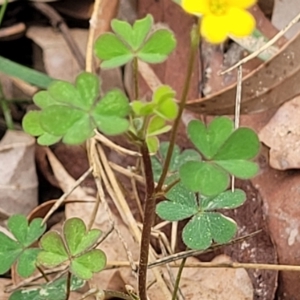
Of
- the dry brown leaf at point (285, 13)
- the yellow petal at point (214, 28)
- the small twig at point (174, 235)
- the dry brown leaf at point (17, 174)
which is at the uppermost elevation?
the yellow petal at point (214, 28)

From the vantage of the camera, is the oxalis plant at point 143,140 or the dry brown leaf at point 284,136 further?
the dry brown leaf at point 284,136

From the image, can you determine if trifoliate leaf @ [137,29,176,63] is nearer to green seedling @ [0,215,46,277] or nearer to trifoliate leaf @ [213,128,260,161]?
trifoliate leaf @ [213,128,260,161]

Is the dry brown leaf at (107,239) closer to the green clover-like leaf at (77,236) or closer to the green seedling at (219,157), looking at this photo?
the green clover-like leaf at (77,236)

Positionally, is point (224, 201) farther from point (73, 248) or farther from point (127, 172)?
point (127, 172)

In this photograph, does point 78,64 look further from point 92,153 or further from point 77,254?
point 77,254

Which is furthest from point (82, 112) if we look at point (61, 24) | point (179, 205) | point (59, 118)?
point (61, 24)

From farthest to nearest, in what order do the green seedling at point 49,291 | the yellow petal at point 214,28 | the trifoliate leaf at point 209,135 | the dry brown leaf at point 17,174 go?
the dry brown leaf at point 17,174
the green seedling at point 49,291
the trifoliate leaf at point 209,135
the yellow petal at point 214,28

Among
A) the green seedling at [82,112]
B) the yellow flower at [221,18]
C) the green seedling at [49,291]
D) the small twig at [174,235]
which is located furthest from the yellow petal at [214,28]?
the small twig at [174,235]

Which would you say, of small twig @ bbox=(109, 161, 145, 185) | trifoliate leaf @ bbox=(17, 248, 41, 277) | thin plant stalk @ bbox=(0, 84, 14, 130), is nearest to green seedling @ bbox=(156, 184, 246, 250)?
trifoliate leaf @ bbox=(17, 248, 41, 277)
